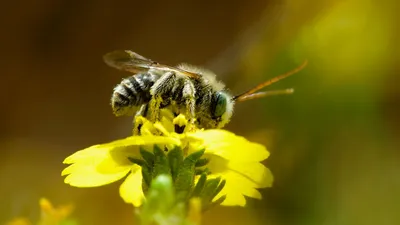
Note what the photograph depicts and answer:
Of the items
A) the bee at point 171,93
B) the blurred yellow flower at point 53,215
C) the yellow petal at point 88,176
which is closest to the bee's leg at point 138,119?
the bee at point 171,93

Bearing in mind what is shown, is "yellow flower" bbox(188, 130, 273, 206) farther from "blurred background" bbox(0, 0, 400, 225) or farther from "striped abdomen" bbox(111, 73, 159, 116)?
"blurred background" bbox(0, 0, 400, 225)

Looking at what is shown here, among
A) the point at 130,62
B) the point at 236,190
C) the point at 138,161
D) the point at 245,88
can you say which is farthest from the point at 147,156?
the point at 245,88

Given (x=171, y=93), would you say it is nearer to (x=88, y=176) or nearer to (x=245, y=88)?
(x=88, y=176)

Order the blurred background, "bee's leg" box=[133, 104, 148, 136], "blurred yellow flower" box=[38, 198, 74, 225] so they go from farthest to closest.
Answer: the blurred background < "bee's leg" box=[133, 104, 148, 136] < "blurred yellow flower" box=[38, 198, 74, 225]

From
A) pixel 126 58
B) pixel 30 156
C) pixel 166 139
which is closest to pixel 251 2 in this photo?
pixel 30 156

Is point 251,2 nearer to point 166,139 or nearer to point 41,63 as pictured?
point 41,63

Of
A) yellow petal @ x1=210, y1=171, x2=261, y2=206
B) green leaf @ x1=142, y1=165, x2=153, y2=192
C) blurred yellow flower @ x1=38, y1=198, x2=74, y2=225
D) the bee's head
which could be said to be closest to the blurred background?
the bee's head

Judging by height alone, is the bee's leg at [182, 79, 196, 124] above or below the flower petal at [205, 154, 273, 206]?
above
